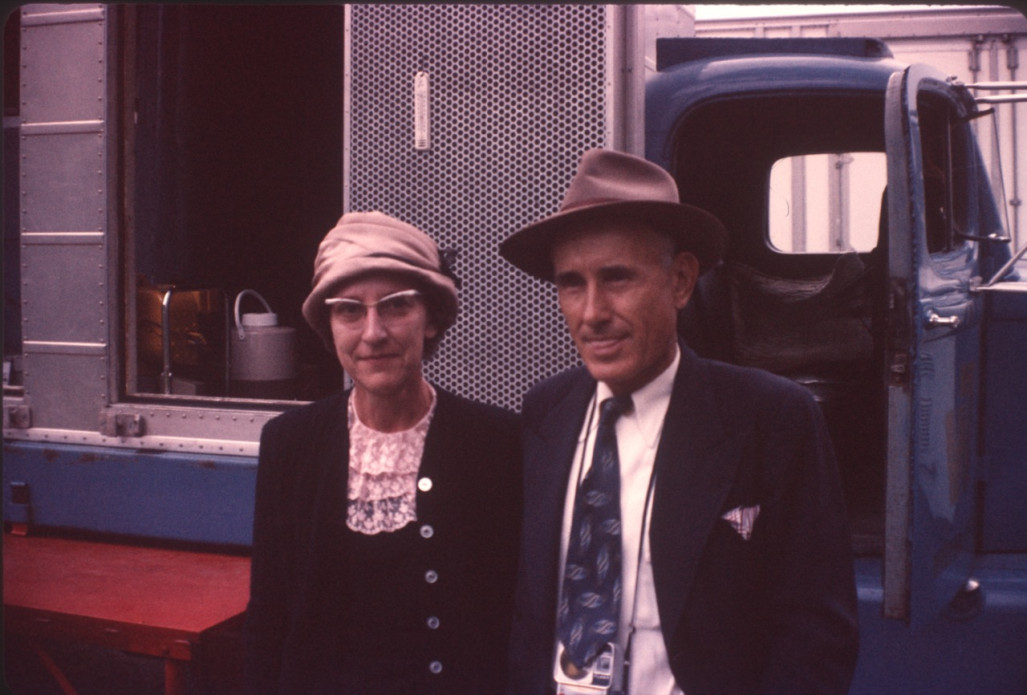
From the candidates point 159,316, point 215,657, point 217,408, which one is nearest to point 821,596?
point 215,657

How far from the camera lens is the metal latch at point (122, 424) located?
3.18m

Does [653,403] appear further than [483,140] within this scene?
No

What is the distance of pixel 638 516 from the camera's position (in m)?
1.63

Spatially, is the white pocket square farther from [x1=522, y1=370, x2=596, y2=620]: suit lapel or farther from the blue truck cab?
the blue truck cab

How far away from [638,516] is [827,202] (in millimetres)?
4828

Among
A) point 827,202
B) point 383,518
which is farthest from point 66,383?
point 827,202

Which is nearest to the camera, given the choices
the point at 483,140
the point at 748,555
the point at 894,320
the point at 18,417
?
the point at 748,555

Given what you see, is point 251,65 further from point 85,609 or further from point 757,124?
point 85,609

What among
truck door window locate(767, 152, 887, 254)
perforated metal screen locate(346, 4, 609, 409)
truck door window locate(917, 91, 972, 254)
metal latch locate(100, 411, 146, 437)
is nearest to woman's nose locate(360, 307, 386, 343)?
perforated metal screen locate(346, 4, 609, 409)

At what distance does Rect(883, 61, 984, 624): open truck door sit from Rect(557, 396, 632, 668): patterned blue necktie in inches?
50.4

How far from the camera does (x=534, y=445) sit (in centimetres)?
185

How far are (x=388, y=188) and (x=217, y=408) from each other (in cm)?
108

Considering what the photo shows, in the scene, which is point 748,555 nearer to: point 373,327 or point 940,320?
point 373,327

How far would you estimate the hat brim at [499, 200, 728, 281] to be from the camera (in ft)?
5.47
